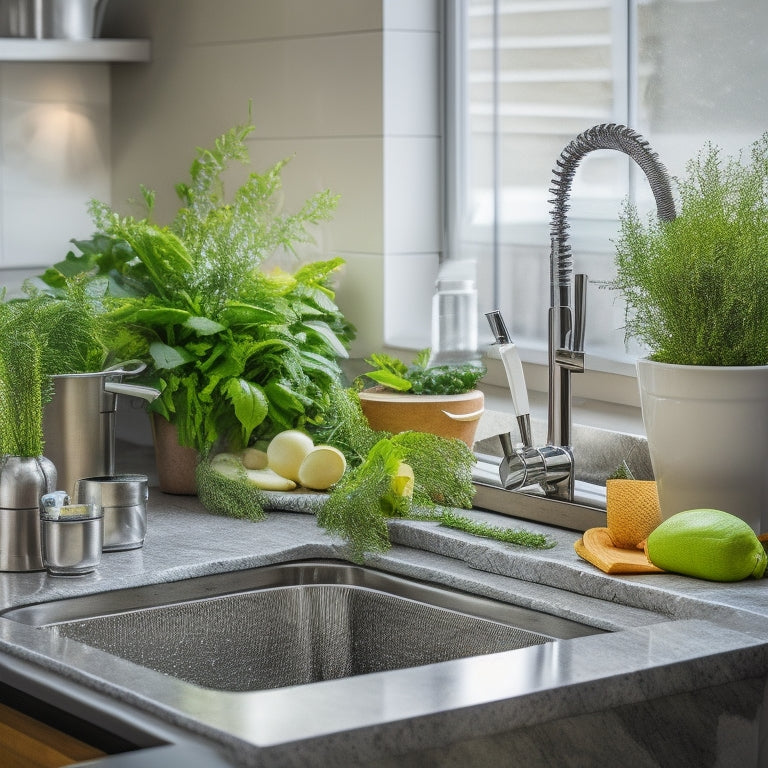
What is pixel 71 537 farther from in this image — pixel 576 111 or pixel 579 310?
pixel 576 111

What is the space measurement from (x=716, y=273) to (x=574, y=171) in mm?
330

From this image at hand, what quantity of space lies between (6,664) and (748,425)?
773mm

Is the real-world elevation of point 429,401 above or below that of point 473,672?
above

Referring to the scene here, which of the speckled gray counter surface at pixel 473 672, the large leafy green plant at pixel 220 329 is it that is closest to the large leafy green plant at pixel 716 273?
the speckled gray counter surface at pixel 473 672

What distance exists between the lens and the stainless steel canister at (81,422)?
1722 millimetres

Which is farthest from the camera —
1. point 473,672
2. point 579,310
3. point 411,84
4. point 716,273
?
point 411,84

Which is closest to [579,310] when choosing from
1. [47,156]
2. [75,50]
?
[75,50]

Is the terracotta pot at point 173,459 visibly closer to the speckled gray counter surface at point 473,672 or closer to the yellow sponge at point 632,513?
the speckled gray counter surface at point 473,672

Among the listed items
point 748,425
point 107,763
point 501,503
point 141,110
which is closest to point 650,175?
point 748,425

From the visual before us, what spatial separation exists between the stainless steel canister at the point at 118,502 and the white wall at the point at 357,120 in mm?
693

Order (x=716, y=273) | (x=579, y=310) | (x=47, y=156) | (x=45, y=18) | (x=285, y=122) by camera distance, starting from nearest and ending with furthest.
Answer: (x=716, y=273), (x=579, y=310), (x=285, y=122), (x=45, y=18), (x=47, y=156)

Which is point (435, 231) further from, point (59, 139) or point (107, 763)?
point (107, 763)

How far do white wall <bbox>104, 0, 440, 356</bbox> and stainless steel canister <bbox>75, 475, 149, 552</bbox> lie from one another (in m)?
0.69

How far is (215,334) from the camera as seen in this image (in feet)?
6.34
